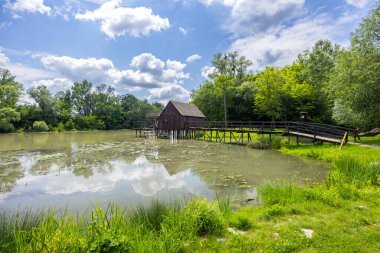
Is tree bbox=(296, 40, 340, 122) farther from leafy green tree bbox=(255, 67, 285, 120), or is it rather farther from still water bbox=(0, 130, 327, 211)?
still water bbox=(0, 130, 327, 211)

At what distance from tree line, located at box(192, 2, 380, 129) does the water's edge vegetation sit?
563 inches

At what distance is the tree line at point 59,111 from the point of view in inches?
1966

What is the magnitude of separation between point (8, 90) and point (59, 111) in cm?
1199

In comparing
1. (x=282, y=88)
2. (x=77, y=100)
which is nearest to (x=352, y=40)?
(x=282, y=88)

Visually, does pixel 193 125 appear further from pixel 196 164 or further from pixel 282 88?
pixel 196 164

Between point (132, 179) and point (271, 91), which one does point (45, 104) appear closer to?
point (271, 91)

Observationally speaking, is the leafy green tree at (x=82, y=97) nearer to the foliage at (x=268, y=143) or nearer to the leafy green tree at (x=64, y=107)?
the leafy green tree at (x=64, y=107)

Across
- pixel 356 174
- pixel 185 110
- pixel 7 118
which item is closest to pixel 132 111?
pixel 7 118

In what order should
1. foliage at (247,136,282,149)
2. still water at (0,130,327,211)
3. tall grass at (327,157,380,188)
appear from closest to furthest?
tall grass at (327,157,380,188) < still water at (0,130,327,211) < foliage at (247,136,282,149)

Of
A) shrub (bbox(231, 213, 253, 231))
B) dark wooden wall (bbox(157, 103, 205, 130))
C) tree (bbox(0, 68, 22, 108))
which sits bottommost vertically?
shrub (bbox(231, 213, 253, 231))

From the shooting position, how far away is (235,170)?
39.8 feet

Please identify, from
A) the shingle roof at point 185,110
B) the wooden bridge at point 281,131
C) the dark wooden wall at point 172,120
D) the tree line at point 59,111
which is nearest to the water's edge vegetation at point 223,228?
the wooden bridge at point 281,131

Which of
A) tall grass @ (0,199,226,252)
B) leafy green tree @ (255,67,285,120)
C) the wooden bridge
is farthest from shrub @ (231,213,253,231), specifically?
leafy green tree @ (255,67,285,120)

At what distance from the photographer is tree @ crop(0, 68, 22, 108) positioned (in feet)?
168
